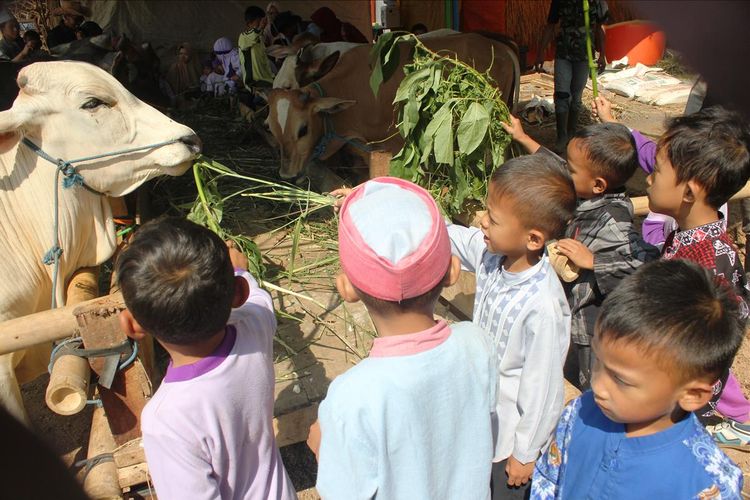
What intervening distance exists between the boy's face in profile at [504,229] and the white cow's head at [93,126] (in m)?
1.51

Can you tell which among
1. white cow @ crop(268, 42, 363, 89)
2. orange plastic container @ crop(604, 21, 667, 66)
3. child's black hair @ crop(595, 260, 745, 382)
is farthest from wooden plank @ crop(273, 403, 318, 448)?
orange plastic container @ crop(604, 21, 667, 66)

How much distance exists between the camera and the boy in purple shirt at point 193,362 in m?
1.35

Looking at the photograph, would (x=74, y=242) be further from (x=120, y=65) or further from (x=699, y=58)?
(x=120, y=65)

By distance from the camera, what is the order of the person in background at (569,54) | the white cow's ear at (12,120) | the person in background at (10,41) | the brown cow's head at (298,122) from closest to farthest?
the white cow's ear at (12,120)
the brown cow's head at (298,122)
the person in background at (569,54)
the person in background at (10,41)

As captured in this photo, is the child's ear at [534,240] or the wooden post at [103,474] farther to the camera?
the wooden post at [103,474]

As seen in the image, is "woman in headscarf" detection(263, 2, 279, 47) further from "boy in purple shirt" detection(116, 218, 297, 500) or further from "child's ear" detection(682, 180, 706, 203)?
"boy in purple shirt" detection(116, 218, 297, 500)

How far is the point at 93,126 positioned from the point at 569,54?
5651 mm

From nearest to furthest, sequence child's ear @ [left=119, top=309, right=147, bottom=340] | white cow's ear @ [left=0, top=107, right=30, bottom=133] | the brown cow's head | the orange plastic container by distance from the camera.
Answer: child's ear @ [left=119, top=309, right=147, bottom=340] → white cow's ear @ [left=0, top=107, right=30, bottom=133] → the brown cow's head → the orange plastic container

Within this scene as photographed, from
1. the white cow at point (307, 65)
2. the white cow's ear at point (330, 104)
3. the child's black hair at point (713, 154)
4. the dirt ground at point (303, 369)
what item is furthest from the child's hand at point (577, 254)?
the white cow at point (307, 65)

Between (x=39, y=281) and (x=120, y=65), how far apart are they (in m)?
6.41

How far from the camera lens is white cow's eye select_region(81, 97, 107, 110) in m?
2.42

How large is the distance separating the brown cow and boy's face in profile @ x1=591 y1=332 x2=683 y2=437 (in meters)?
3.71

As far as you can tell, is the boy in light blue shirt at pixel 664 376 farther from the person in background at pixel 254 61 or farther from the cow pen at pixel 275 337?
the person in background at pixel 254 61

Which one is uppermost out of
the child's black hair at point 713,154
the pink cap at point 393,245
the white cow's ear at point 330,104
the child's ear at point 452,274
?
the pink cap at point 393,245
